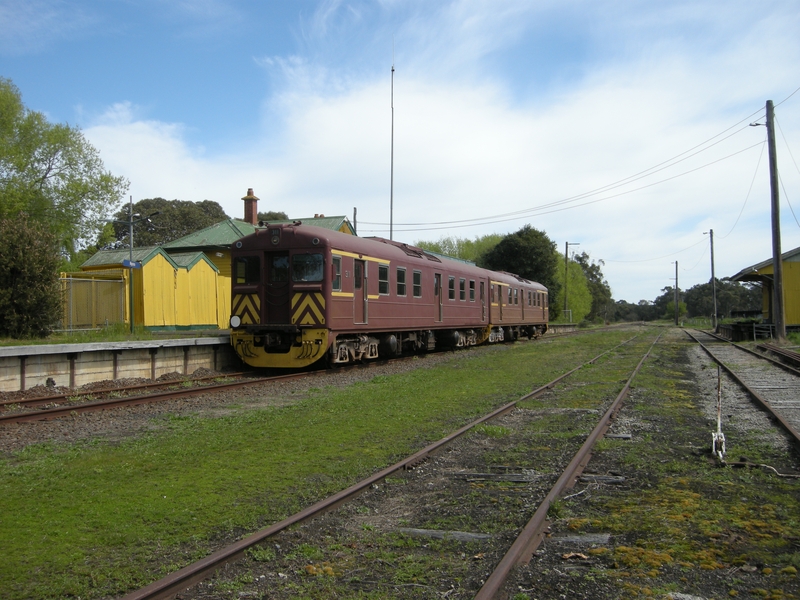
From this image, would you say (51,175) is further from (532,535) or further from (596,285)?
(596,285)

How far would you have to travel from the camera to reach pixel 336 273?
14.4m

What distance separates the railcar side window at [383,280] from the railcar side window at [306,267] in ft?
8.93

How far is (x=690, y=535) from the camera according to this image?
14.1 feet

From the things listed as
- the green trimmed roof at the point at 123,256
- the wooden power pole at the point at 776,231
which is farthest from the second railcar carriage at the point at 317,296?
the wooden power pole at the point at 776,231

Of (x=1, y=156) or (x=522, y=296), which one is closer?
(x=522, y=296)

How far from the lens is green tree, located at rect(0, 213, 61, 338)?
50.6 feet

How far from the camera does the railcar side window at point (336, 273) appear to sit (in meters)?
14.2

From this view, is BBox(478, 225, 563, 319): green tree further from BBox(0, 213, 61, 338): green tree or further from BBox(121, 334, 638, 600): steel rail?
BBox(121, 334, 638, 600): steel rail

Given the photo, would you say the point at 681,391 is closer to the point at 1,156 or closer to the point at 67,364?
the point at 67,364

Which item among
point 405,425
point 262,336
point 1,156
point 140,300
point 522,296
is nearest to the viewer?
point 405,425

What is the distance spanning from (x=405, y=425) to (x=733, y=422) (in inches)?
179

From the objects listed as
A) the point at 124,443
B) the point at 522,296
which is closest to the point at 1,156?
the point at 522,296

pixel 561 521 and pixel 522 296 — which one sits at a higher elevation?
pixel 522 296

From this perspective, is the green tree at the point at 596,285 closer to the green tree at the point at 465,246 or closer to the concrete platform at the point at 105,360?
the green tree at the point at 465,246
